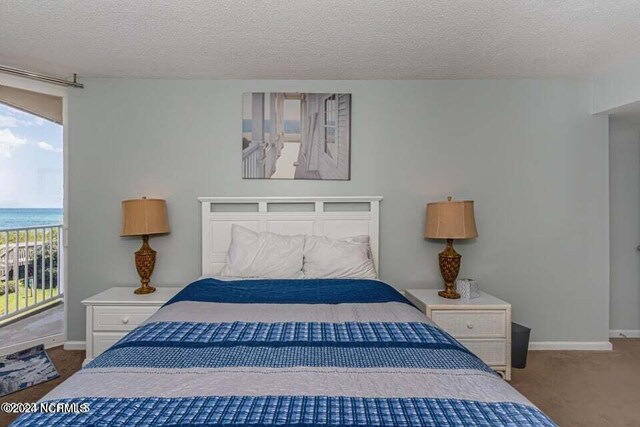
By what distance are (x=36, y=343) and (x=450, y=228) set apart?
11.5ft

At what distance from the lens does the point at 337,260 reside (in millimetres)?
2594

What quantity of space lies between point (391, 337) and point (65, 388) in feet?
3.74

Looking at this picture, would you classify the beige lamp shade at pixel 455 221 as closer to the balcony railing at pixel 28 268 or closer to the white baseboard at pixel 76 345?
the white baseboard at pixel 76 345

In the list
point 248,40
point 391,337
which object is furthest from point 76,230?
point 391,337

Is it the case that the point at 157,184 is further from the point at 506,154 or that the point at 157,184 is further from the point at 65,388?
the point at 506,154

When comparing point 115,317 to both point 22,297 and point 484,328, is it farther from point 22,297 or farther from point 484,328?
→ point 484,328

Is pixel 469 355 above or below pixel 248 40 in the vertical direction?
below

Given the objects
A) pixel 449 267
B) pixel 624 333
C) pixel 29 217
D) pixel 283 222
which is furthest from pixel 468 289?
pixel 29 217

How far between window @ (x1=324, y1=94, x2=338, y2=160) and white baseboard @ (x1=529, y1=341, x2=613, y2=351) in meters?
2.41

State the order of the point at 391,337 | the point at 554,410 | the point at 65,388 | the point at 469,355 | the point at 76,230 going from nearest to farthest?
the point at 65,388, the point at 469,355, the point at 391,337, the point at 554,410, the point at 76,230

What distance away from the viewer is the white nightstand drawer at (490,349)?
8.27 ft

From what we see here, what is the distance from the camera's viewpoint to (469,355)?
4.38 ft

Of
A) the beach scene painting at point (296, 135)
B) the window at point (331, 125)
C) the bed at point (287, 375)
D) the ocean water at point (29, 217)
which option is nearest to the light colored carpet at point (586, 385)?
the bed at point (287, 375)

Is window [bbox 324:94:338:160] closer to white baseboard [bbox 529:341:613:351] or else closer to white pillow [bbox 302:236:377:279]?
white pillow [bbox 302:236:377:279]
